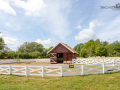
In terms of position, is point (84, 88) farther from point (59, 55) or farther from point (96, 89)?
point (59, 55)

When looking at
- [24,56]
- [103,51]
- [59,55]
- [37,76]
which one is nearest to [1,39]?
[24,56]

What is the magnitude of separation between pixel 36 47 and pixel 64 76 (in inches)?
2370

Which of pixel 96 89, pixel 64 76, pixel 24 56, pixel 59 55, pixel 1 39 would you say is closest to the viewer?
pixel 96 89

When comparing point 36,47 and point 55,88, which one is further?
point 36,47

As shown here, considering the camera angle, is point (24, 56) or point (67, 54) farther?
point (24, 56)

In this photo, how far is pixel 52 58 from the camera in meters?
21.8

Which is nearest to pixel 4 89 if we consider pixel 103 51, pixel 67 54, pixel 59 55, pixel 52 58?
pixel 52 58

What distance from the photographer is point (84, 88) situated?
5699 mm

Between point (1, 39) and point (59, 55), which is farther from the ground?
point (1, 39)

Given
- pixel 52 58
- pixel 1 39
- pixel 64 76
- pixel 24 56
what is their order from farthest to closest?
pixel 24 56, pixel 1 39, pixel 52 58, pixel 64 76

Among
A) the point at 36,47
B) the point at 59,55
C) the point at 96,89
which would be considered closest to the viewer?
the point at 96,89

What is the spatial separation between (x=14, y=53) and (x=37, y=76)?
3201cm

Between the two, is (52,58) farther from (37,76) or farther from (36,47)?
(36,47)

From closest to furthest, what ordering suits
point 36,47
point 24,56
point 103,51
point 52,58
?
point 52,58 < point 24,56 < point 103,51 < point 36,47
